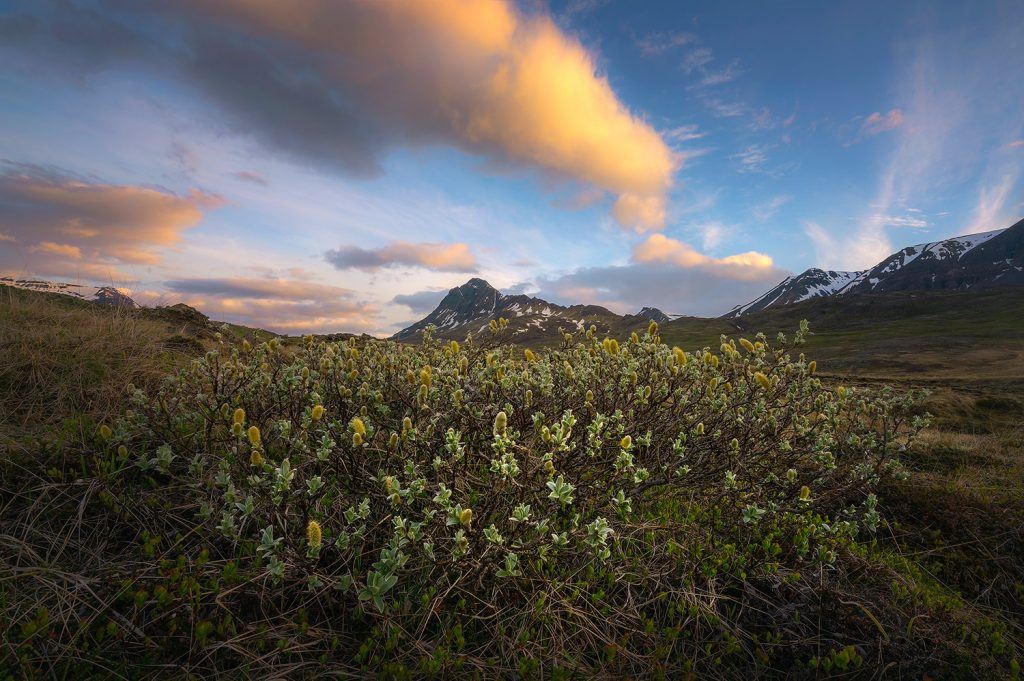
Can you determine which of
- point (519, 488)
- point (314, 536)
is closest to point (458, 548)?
point (519, 488)

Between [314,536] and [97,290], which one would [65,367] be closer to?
[314,536]

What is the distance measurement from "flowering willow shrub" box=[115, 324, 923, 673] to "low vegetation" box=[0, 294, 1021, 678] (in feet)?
0.09

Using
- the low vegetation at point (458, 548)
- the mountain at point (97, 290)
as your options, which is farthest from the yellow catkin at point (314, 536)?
the mountain at point (97, 290)

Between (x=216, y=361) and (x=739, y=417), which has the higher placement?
(x=216, y=361)

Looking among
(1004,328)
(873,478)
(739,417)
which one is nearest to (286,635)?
(739,417)

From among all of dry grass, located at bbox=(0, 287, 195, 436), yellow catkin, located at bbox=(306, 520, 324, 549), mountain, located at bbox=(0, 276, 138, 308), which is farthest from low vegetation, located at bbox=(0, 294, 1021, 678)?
mountain, located at bbox=(0, 276, 138, 308)

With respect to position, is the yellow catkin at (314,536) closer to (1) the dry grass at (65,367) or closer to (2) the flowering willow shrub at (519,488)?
(2) the flowering willow shrub at (519,488)

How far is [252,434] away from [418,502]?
1433 millimetres

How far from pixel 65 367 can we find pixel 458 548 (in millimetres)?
6411

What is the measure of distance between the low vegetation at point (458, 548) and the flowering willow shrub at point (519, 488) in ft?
0.09

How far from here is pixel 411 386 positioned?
4512mm

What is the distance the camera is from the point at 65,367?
18.6ft

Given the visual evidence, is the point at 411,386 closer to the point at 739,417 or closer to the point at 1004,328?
the point at 739,417

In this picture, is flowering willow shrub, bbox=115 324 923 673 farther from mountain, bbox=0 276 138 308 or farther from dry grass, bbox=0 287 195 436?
mountain, bbox=0 276 138 308
